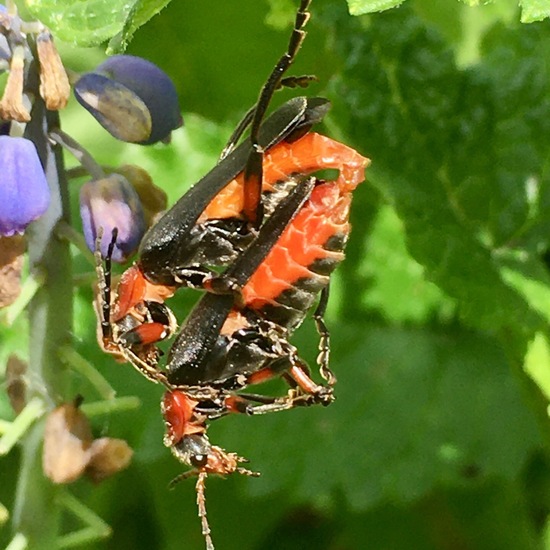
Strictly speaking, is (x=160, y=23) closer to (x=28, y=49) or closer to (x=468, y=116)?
(x=468, y=116)

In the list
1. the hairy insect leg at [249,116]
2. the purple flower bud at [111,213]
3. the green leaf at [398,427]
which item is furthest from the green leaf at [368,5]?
the green leaf at [398,427]

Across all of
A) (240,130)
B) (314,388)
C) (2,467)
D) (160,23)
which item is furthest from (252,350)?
(160,23)

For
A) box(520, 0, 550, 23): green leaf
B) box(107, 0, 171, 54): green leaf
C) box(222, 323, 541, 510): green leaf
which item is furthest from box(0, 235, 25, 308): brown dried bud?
box(222, 323, 541, 510): green leaf

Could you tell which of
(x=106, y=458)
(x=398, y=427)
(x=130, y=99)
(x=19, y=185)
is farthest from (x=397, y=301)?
(x=19, y=185)

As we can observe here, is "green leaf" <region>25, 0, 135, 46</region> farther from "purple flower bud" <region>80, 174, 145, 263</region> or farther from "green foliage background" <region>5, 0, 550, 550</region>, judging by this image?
"green foliage background" <region>5, 0, 550, 550</region>

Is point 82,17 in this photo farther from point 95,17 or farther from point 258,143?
point 258,143

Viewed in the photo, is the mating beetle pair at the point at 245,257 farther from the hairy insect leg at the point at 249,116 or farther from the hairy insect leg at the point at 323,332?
the hairy insect leg at the point at 323,332
